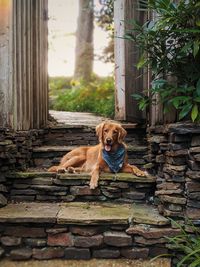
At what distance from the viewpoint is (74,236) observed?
3486 mm

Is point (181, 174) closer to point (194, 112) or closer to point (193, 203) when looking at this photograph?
point (193, 203)

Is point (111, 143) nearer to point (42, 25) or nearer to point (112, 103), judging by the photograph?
point (42, 25)

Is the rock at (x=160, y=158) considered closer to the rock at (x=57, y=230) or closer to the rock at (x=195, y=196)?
the rock at (x=195, y=196)

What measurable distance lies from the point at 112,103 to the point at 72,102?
208 centimetres

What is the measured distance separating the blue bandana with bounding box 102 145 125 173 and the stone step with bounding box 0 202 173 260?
0.71 meters

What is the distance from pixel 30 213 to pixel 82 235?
57 centimetres

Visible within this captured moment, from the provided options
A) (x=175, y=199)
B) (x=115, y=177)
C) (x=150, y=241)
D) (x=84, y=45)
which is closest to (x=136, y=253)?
(x=150, y=241)

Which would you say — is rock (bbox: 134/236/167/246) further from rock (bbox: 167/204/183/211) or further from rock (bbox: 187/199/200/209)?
rock (bbox: 187/199/200/209)

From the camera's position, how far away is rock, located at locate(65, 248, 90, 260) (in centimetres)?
343

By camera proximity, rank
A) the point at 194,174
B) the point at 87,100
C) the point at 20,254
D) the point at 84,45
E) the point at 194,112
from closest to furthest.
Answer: the point at 194,112
the point at 194,174
the point at 20,254
the point at 87,100
the point at 84,45

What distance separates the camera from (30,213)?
3.60 metres

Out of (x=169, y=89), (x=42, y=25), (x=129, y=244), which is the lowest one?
(x=129, y=244)

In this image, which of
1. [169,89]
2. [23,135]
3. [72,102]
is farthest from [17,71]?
[72,102]

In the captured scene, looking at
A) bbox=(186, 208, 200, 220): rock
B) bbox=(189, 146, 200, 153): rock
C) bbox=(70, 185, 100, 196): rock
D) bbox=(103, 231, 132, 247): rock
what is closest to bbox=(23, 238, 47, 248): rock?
bbox=(103, 231, 132, 247): rock
